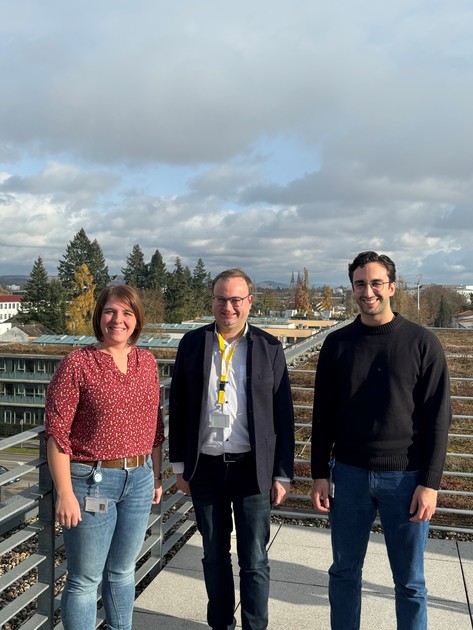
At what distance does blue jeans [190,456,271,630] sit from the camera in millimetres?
2596

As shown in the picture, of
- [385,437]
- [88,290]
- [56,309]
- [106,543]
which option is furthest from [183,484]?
[56,309]

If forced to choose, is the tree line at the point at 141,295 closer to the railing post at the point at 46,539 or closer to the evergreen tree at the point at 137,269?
the evergreen tree at the point at 137,269

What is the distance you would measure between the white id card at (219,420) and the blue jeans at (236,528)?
0.16m

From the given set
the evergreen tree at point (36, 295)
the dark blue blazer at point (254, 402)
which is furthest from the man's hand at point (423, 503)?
the evergreen tree at point (36, 295)

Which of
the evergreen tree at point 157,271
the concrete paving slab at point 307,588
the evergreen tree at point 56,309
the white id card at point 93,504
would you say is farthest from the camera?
the evergreen tree at point 157,271

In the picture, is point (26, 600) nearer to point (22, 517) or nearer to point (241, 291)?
point (22, 517)

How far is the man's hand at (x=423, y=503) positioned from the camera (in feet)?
7.75

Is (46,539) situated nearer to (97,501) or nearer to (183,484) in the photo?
(97,501)

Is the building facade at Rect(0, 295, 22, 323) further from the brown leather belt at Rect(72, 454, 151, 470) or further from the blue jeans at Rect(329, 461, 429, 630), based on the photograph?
the blue jeans at Rect(329, 461, 429, 630)

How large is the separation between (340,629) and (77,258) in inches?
2555

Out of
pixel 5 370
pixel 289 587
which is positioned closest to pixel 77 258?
pixel 5 370

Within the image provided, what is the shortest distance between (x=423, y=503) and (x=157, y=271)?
69.4 meters

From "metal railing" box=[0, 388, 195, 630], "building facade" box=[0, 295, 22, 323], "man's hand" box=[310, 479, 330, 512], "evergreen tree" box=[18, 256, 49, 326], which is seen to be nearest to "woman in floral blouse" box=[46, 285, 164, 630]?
"metal railing" box=[0, 388, 195, 630]

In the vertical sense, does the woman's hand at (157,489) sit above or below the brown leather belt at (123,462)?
below
